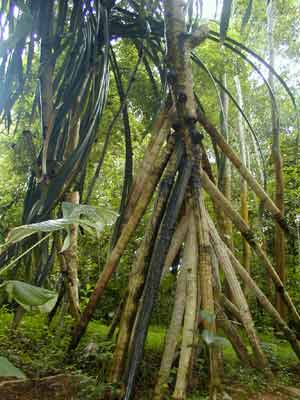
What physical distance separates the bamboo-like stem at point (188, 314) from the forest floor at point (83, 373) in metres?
0.11

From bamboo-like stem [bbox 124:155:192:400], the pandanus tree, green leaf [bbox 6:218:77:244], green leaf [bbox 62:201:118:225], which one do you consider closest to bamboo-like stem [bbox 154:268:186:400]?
the pandanus tree

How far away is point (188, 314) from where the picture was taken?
1.86m

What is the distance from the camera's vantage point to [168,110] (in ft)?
7.86

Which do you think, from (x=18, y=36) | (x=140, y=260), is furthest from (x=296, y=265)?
(x=18, y=36)

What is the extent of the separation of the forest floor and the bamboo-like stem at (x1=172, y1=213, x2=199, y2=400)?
11 centimetres

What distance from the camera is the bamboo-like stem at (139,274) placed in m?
1.84

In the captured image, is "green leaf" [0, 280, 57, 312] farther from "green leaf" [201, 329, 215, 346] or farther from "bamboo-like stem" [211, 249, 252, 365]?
"bamboo-like stem" [211, 249, 252, 365]

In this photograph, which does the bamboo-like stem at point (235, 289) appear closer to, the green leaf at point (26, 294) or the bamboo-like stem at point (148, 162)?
the bamboo-like stem at point (148, 162)

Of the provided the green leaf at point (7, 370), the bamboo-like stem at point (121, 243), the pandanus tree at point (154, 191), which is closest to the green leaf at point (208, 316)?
the pandanus tree at point (154, 191)

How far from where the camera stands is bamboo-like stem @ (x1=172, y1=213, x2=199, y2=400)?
5.52ft

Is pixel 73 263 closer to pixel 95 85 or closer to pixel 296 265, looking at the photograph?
pixel 95 85

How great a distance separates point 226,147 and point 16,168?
237 centimetres

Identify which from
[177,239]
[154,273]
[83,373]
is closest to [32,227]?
[154,273]

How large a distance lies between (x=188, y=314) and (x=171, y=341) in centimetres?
14
